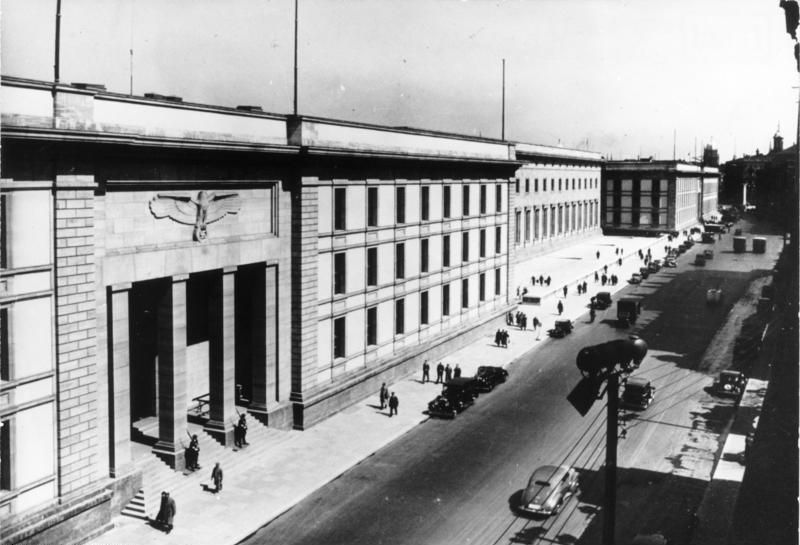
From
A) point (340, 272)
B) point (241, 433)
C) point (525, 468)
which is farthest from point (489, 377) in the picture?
point (241, 433)

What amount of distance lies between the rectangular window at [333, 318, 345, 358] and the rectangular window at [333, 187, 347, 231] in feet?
15.1

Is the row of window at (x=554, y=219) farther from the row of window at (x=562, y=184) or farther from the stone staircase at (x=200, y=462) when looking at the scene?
the stone staircase at (x=200, y=462)

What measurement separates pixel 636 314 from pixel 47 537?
153 ft

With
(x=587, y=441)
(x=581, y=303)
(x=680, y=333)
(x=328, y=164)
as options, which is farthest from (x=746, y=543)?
(x=581, y=303)

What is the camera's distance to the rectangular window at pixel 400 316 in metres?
42.4

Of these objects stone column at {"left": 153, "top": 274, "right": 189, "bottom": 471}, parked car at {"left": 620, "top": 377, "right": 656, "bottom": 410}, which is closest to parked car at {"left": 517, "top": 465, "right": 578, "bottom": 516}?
parked car at {"left": 620, "top": 377, "right": 656, "bottom": 410}

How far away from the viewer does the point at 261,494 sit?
27.0m

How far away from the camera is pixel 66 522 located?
899 inches

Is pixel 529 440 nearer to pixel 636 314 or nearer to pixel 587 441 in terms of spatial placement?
pixel 587 441

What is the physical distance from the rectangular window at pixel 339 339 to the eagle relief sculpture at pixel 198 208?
8798mm

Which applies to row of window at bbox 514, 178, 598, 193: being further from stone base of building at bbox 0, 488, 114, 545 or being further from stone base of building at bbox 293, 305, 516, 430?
stone base of building at bbox 0, 488, 114, 545

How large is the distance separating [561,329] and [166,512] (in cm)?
3586

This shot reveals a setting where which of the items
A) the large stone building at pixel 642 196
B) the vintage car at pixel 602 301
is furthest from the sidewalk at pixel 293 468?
the large stone building at pixel 642 196

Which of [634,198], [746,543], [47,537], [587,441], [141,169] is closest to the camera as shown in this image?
[746,543]
